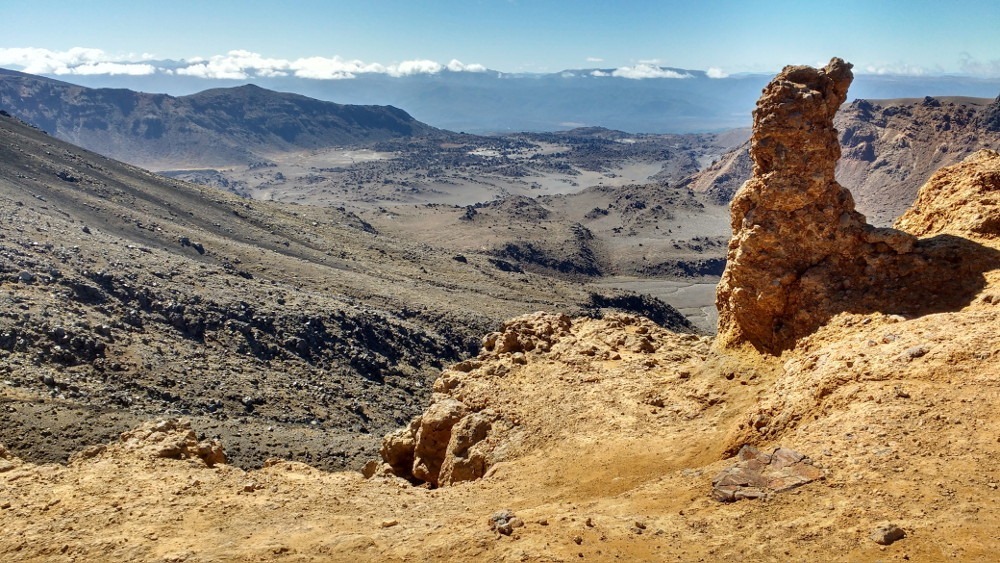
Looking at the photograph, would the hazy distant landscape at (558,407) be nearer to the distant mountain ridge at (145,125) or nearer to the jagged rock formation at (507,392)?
the jagged rock formation at (507,392)

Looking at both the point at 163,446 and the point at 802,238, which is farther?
the point at 163,446

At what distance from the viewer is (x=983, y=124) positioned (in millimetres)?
84875

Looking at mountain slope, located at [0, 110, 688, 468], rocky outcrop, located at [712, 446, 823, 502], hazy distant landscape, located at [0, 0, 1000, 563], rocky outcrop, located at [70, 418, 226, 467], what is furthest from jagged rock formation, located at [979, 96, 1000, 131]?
rocky outcrop, located at [70, 418, 226, 467]

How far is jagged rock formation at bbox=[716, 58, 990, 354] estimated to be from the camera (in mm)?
11750

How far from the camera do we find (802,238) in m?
12.5

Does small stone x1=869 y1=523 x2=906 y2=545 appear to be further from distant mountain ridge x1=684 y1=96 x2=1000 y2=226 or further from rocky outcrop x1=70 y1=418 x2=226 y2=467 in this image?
distant mountain ridge x1=684 y1=96 x2=1000 y2=226

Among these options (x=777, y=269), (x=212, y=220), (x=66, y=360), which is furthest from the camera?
(x=212, y=220)

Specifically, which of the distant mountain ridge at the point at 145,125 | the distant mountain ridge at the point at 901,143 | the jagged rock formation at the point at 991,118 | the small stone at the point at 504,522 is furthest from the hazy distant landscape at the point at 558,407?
the distant mountain ridge at the point at 145,125

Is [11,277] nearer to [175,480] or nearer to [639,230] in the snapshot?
[175,480]

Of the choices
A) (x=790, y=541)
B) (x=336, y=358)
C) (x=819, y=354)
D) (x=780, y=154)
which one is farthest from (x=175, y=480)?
(x=336, y=358)

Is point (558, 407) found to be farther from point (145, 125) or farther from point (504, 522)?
point (145, 125)

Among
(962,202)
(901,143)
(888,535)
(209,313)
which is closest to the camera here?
(888,535)

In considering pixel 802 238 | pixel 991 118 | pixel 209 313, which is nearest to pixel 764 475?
pixel 802 238

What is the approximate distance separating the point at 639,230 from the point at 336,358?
61.5 m
